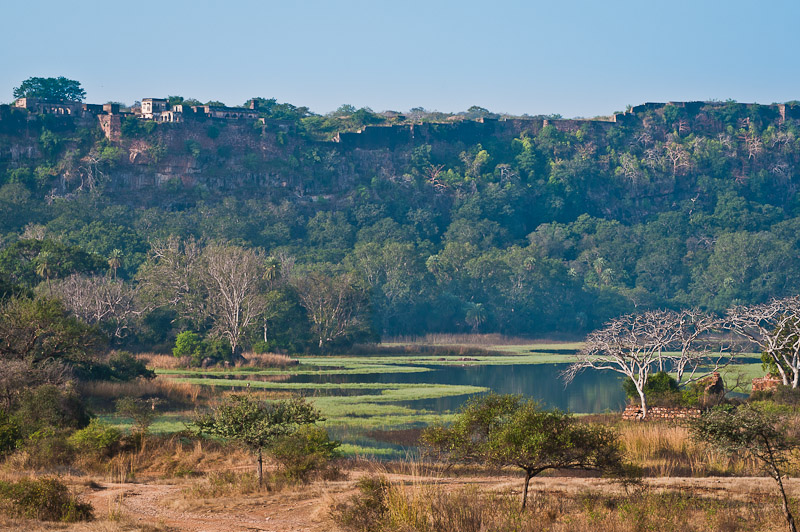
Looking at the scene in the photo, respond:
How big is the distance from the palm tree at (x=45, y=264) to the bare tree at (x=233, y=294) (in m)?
10.1

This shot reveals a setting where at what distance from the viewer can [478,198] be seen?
462 ft

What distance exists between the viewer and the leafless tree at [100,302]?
199ft

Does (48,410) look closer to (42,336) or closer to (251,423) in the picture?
(251,423)

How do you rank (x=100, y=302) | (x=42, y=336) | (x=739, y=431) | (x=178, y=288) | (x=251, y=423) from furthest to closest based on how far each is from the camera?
(x=178, y=288), (x=100, y=302), (x=42, y=336), (x=251, y=423), (x=739, y=431)

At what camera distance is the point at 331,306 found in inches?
2990

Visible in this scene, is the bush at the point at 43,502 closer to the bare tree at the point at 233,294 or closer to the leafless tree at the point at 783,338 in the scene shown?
the leafless tree at the point at 783,338

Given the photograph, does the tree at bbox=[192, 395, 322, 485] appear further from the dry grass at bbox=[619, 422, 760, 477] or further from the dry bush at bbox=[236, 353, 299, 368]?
the dry bush at bbox=[236, 353, 299, 368]

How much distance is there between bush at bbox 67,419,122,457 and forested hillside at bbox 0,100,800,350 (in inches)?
1513

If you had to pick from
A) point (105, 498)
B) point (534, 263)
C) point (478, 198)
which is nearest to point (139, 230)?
point (534, 263)

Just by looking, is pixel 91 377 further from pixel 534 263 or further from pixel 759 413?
pixel 534 263

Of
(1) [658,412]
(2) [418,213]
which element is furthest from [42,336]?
(2) [418,213]

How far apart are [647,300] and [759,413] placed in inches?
3816

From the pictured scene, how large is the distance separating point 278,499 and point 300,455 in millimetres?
2549

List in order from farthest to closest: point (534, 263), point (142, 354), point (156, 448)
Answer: point (534, 263)
point (142, 354)
point (156, 448)
